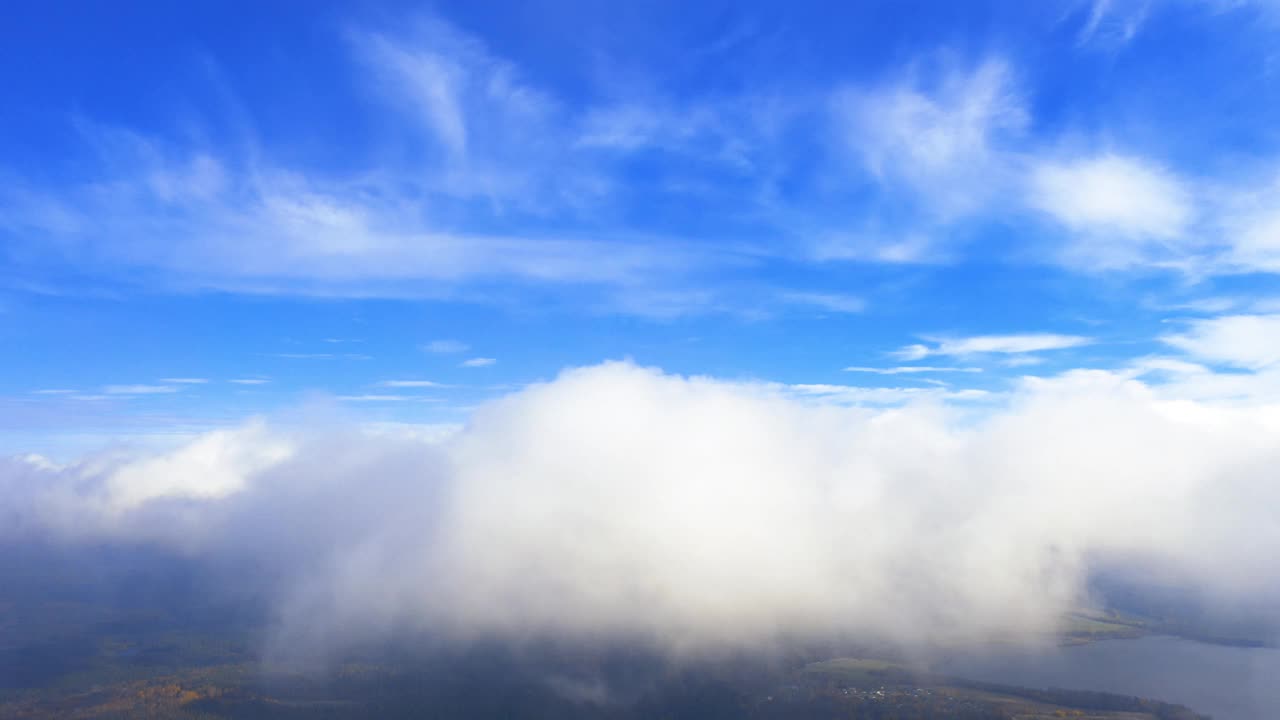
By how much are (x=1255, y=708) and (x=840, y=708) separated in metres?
109

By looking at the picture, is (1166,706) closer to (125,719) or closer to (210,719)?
(210,719)

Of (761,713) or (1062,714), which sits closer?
(1062,714)

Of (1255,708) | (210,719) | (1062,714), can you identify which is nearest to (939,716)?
(1062,714)

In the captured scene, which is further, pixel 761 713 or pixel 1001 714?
pixel 761 713

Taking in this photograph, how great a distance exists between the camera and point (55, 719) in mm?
188375

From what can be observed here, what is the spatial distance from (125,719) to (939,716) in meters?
229

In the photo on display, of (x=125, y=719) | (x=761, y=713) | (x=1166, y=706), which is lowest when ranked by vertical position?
(x=125, y=719)

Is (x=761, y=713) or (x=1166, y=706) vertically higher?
(x=1166, y=706)

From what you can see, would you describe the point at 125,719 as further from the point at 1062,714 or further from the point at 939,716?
the point at 1062,714

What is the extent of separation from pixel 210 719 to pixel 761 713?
530 feet

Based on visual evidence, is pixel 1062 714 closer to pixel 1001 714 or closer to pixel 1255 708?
pixel 1001 714

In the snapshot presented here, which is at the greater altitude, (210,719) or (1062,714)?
(1062,714)

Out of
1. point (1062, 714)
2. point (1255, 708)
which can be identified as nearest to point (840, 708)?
point (1062, 714)

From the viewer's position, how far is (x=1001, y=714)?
183500 millimetres
